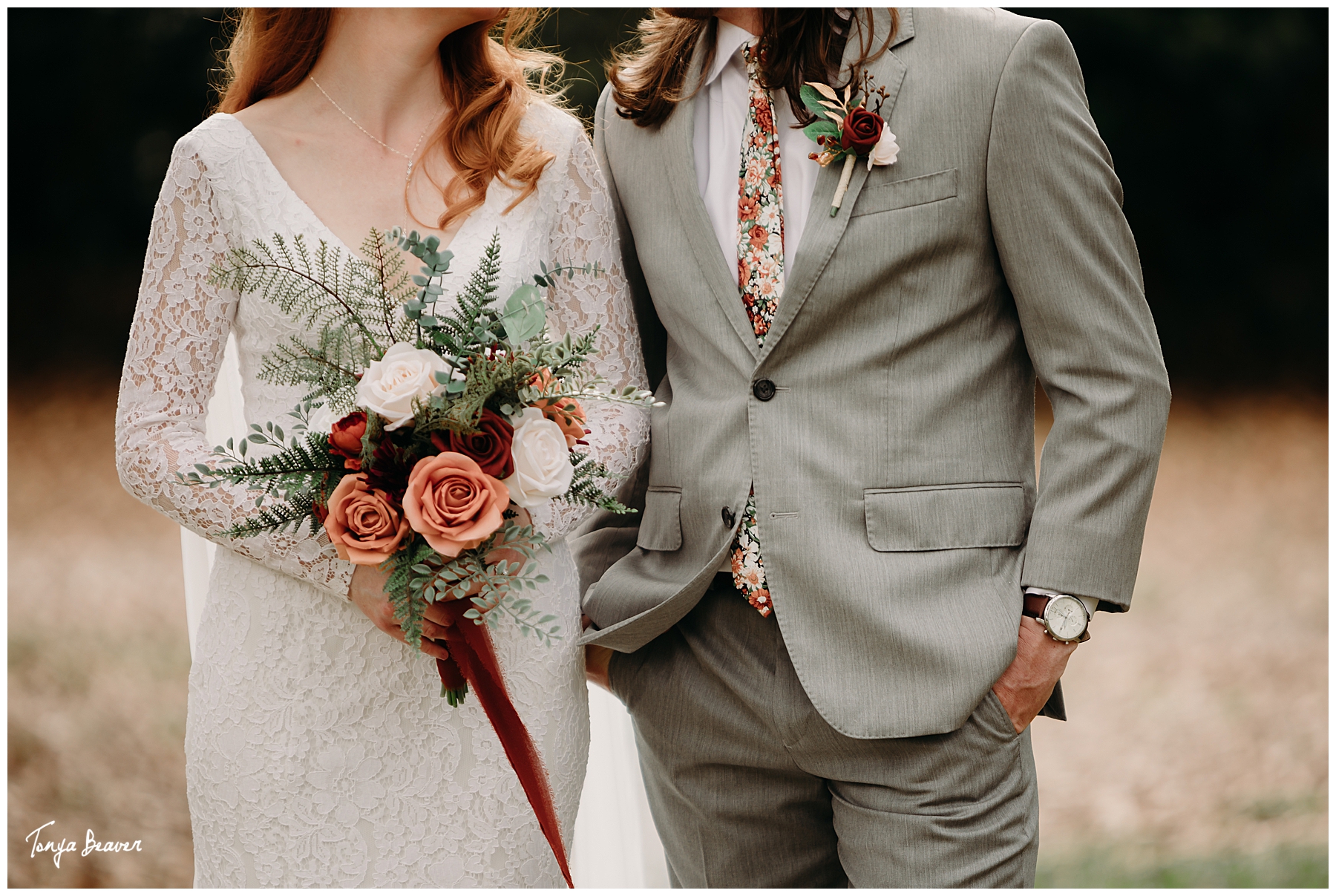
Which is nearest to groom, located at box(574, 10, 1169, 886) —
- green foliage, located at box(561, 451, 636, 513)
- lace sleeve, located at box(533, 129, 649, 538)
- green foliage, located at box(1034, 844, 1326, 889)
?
lace sleeve, located at box(533, 129, 649, 538)

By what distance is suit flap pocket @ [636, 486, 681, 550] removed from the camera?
7.06 ft

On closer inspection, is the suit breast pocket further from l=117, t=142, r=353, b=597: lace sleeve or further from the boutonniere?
l=117, t=142, r=353, b=597: lace sleeve

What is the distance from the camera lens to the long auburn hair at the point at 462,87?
85.5 inches

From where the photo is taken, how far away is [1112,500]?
1978mm

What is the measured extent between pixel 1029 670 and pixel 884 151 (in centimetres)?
92

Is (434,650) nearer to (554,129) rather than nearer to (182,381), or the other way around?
(182,381)

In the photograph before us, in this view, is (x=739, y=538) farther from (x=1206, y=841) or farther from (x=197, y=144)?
(x=1206, y=841)

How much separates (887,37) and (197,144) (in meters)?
1.23

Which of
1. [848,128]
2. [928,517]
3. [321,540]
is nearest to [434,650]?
[321,540]

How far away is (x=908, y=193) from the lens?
1.98 meters

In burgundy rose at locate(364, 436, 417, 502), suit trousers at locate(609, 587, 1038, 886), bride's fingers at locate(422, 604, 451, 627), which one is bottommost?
suit trousers at locate(609, 587, 1038, 886)

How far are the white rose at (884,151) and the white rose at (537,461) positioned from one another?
72cm

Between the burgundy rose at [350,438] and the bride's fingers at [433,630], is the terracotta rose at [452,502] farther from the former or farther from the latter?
the bride's fingers at [433,630]

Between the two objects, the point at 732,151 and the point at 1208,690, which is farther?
the point at 1208,690
